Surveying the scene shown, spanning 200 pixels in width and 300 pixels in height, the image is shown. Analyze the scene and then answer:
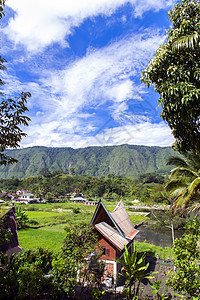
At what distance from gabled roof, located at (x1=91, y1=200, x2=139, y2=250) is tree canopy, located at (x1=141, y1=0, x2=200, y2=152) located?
21.2 feet

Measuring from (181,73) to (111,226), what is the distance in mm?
9359

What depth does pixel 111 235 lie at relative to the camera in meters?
10.9


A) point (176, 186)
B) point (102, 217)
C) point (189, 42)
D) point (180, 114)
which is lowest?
point (102, 217)

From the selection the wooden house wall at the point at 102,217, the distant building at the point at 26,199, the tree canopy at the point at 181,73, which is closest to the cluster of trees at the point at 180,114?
the tree canopy at the point at 181,73

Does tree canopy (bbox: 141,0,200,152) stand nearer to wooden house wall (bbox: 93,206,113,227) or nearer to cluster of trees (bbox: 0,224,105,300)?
cluster of trees (bbox: 0,224,105,300)

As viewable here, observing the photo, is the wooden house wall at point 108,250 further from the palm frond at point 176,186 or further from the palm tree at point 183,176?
the palm frond at point 176,186

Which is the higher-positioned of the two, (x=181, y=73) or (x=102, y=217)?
(x=181, y=73)

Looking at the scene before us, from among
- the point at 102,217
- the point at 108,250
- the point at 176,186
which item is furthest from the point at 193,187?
the point at 102,217

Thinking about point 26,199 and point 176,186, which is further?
point 26,199

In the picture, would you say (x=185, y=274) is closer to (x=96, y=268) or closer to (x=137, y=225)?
(x=96, y=268)

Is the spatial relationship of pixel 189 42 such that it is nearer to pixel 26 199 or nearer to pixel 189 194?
pixel 189 194

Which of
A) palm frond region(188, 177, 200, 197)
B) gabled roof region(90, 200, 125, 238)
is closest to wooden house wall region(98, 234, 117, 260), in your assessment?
gabled roof region(90, 200, 125, 238)

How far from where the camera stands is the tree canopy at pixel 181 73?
248 inches

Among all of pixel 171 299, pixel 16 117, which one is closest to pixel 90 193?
pixel 171 299
